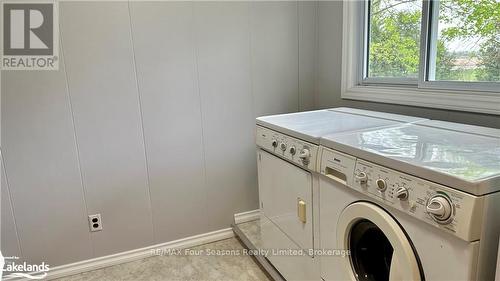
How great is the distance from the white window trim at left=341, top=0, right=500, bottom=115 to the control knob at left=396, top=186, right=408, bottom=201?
0.74 metres

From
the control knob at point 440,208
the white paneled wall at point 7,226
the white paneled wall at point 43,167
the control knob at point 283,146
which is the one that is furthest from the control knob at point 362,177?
the white paneled wall at point 7,226

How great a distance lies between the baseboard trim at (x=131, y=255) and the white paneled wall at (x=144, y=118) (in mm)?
40

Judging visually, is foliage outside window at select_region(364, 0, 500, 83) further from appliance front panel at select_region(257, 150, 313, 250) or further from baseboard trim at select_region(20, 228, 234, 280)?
baseboard trim at select_region(20, 228, 234, 280)

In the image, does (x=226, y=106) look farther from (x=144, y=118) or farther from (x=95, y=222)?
(x=95, y=222)

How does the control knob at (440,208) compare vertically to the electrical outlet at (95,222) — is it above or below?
above

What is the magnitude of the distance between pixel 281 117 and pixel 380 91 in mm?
616

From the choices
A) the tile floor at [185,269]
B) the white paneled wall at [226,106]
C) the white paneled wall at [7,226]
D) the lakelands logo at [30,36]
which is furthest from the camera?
the white paneled wall at [226,106]

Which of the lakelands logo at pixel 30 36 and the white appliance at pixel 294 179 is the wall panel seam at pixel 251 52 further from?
the lakelands logo at pixel 30 36

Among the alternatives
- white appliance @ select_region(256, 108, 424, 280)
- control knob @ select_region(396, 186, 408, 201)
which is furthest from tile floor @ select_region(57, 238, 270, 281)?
control knob @ select_region(396, 186, 408, 201)

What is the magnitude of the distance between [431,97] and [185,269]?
1.73 meters

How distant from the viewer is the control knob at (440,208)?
84cm

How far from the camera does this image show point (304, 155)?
4.65 ft

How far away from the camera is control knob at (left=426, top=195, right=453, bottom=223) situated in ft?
2.77

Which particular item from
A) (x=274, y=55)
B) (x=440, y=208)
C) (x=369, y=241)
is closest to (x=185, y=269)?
(x=369, y=241)
